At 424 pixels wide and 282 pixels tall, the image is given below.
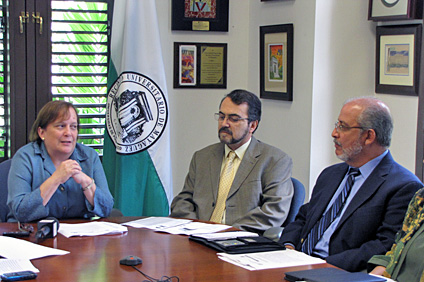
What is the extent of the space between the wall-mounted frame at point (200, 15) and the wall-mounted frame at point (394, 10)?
1246 mm

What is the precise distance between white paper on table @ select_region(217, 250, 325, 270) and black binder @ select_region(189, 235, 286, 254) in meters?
0.03

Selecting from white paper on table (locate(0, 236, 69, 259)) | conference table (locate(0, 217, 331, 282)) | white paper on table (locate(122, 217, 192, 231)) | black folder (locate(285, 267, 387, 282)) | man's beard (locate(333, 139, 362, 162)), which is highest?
man's beard (locate(333, 139, 362, 162))

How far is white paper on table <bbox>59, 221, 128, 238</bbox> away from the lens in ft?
8.52

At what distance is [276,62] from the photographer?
4238 mm

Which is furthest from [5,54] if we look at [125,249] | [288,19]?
[125,249]

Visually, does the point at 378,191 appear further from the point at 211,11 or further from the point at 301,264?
the point at 211,11

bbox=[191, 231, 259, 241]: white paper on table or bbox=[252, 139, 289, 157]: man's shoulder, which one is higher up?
bbox=[252, 139, 289, 157]: man's shoulder

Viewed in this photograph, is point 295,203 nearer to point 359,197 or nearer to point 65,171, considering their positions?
point 359,197

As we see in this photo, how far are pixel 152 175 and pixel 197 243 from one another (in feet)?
6.14

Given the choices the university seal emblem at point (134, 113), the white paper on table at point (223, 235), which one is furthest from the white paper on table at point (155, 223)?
the university seal emblem at point (134, 113)

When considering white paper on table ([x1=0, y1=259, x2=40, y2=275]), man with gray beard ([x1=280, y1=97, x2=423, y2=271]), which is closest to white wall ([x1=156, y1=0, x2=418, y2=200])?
man with gray beard ([x1=280, y1=97, x2=423, y2=271])

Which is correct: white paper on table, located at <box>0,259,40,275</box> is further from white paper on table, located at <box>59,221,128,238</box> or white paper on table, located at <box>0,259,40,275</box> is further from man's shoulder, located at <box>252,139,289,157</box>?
man's shoulder, located at <box>252,139,289,157</box>

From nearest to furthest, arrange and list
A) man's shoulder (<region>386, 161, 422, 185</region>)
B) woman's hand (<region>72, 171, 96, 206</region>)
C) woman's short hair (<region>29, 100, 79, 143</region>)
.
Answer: man's shoulder (<region>386, 161, 422, 185</region>)
woman's hand (<region>72, 171, 96, 206</region>)
woman's short hair (<region>29, 100, 79, 143</region>)

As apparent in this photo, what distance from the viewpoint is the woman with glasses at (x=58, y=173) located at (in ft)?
9.77
